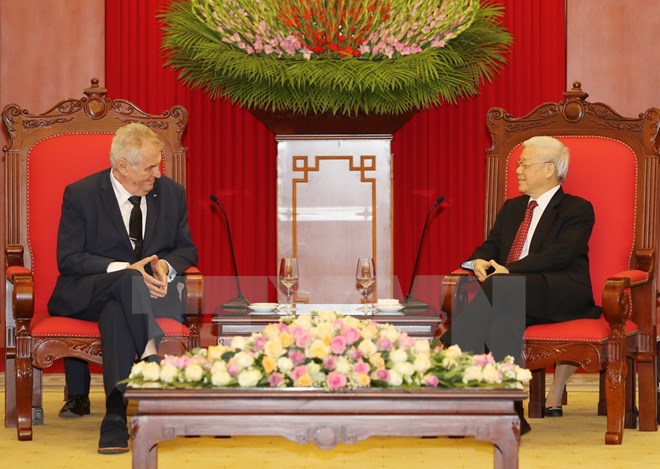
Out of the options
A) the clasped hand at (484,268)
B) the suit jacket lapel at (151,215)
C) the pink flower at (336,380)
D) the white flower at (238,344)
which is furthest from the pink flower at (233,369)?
the clasped hand at (484,268)

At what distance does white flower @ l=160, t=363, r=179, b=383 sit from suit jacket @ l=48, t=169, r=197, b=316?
139 cm

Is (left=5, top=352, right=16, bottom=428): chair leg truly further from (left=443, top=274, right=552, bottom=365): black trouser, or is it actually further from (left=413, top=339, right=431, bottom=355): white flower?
(left=413, top=339, right=431, bottom=355): white flower

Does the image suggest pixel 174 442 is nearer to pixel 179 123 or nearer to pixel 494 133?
pixel 179 123

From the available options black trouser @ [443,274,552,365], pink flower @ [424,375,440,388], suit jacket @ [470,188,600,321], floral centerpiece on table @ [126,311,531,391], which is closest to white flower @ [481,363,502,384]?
floral centerpiece on table @ [126,311,531,391]

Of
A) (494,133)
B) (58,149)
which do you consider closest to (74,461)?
(58,149)

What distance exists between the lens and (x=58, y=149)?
14.9 feet

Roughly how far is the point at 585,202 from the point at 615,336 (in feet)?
1.88

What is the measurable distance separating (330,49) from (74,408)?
68.3 inches

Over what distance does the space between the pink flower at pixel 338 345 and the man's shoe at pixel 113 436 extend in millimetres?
1330

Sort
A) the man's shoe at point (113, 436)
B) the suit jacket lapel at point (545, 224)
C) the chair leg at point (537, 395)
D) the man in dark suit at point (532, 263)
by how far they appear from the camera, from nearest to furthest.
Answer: the man's shoe at point (113, 436) < the man in dark suit at point (532, 263) < the suit jacket lapel at point (545, 224) < the chair leg at point (537, 395)

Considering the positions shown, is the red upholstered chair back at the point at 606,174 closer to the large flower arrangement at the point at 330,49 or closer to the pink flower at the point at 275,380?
the large flower arrangement at the point at 330,49

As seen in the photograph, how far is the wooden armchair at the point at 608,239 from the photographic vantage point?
399cm

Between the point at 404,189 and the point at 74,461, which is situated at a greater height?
the point at 404,189

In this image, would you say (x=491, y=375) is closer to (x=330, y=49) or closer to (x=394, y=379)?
(x=394, y=379)
